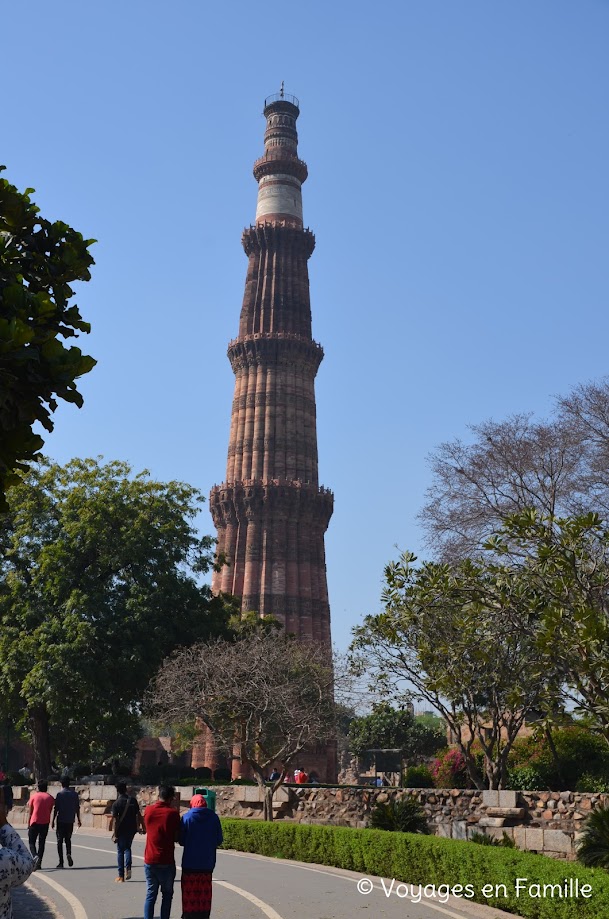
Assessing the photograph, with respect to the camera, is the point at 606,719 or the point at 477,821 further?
the point at 477,821

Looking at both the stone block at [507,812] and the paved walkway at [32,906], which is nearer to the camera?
the paved walkway at [32,906]

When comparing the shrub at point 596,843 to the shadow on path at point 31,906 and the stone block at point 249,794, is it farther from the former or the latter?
the stone block at point 249,794

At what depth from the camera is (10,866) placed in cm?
634

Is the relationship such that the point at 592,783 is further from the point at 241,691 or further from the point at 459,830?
the point at 241,691

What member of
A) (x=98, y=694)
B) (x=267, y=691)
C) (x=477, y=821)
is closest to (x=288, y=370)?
(x=98, y=694)

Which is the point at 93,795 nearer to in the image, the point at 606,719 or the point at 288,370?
the point at 606,719

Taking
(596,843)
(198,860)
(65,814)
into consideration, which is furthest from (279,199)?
(198,860)

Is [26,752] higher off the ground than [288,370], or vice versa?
[288,370]

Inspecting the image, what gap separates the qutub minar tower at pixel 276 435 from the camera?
2375 inches

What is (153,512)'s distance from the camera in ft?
127

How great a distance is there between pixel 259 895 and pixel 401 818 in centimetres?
670

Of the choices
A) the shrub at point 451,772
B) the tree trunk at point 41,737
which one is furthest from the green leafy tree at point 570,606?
the tree trunk at point 41,737

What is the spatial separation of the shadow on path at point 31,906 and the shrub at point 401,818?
7.95 metres

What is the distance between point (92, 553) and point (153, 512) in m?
2.83
